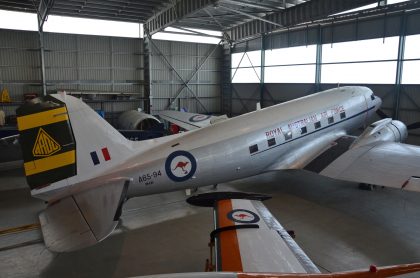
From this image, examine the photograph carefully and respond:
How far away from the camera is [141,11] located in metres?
21.1

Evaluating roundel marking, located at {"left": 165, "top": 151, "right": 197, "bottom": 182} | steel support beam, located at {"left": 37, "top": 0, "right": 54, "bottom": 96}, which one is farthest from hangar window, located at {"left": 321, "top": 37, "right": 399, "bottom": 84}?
steel support beam, located at {"left": 37, "top": 0, "right": 54, "bottom": 96}

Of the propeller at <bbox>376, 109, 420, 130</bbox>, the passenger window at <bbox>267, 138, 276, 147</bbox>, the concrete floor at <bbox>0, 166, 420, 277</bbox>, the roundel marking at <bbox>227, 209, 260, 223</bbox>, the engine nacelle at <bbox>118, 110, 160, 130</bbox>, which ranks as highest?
the propeller at <bbox>376, 109, 420, 130</bbox>

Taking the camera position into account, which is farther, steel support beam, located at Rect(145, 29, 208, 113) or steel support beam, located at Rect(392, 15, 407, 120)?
steel support beam, located at Rect(145, 29, 208, 113)


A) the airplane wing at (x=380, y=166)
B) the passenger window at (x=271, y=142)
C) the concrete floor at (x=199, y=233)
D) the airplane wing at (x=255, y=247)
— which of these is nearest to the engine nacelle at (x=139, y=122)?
the concrete floor at (x=199, y=233)

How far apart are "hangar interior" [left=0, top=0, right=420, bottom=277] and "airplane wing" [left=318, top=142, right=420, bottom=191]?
1191mm

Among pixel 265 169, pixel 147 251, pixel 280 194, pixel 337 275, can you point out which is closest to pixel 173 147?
pixel 147 251

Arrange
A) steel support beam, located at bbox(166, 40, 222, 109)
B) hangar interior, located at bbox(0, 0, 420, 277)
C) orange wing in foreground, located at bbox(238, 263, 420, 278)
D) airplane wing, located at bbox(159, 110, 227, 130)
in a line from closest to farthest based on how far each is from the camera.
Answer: orange wing in foreground, located at bbox(238, 263, 420, 278) → hangar interior, located at bbox(0, 0, 420, 277) → airplane wing, located at bbox(159, 110, 227, 130) → steel support beam, located at bbox(166, 40, 222, 109)

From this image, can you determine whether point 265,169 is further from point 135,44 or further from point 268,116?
point 135,44

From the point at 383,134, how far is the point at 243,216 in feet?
25.7

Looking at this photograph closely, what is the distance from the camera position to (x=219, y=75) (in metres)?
A: 28.2

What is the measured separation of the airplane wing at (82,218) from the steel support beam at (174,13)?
41.6ft

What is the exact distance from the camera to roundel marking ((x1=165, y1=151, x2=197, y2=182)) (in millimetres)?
8070

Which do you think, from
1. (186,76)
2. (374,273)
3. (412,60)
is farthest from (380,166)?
(186,76)

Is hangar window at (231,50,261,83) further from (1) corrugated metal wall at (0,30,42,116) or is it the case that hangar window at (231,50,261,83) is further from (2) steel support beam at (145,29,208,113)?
(1) corrugated metal wall at (0,30,42,116)
